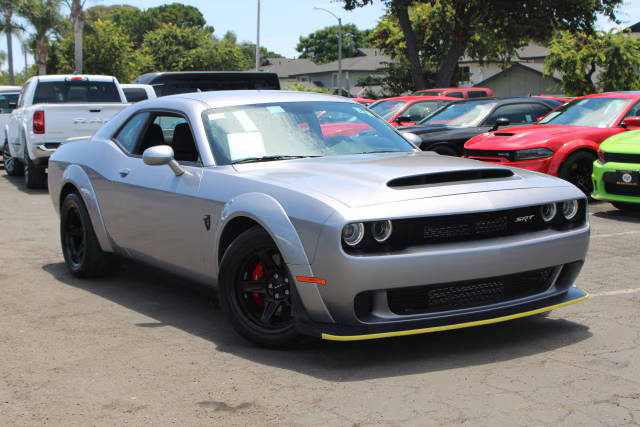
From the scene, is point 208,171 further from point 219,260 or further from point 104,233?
point 104,233

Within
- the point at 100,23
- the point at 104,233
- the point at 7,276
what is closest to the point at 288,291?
the point at 104,233

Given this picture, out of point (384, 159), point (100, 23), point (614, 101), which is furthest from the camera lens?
point (100, 23)

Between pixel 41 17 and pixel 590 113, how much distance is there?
55.8 meters

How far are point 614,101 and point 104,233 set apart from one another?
826 cm

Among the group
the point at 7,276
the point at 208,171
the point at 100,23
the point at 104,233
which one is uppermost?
the point at 100,23

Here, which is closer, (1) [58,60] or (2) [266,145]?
(2) [266,145]

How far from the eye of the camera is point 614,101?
39.2 ft

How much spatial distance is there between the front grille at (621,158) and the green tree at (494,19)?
96.6ft

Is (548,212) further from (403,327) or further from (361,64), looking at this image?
(361,64)

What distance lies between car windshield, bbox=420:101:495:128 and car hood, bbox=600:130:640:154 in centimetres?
362

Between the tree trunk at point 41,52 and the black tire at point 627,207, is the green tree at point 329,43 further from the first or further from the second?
the black tire at point 627,207

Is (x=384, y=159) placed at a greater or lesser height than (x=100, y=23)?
lesser

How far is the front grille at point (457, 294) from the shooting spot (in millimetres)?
4363

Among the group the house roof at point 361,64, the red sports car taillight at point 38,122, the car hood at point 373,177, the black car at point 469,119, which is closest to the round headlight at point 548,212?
the car hood at point 373,177
